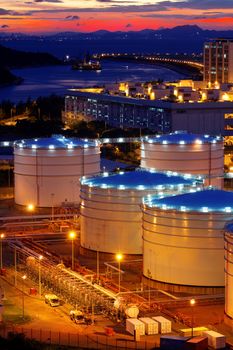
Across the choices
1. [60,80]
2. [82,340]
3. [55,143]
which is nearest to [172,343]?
[82,340]

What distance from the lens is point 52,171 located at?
24.6 m

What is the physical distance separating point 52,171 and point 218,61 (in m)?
34.8

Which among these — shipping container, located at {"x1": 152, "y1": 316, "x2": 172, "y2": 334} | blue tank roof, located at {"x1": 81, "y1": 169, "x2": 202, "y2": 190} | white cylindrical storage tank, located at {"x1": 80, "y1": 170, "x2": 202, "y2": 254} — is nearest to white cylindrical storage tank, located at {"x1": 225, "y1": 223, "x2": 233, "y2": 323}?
shipping container, located at {"x1": 152, "y1": 316, "x2": 172, "y2": 334}

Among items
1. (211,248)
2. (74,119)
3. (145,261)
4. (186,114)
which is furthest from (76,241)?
(74,119)

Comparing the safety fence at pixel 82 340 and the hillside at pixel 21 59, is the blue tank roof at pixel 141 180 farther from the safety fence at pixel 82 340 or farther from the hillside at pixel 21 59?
the hillside at pixel 21 59

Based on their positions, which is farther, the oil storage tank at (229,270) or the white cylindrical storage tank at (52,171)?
the white cylindrical storage tank at (52,171)

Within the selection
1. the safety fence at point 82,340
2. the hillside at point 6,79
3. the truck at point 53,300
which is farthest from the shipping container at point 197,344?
the hillside at point 6,79

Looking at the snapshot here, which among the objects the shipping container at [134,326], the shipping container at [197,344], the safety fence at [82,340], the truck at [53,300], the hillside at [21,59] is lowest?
the hillside at [21,59]

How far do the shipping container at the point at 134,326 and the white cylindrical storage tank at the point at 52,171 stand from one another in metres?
11.1

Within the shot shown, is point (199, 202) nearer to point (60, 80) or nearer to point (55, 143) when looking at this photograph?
point (55, 143)

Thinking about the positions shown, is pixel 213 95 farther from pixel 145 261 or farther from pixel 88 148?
pixel 145 261

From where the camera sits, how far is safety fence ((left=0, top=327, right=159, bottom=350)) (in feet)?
41.5

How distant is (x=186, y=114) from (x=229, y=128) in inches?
83.3

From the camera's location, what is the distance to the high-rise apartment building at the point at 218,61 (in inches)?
2228
